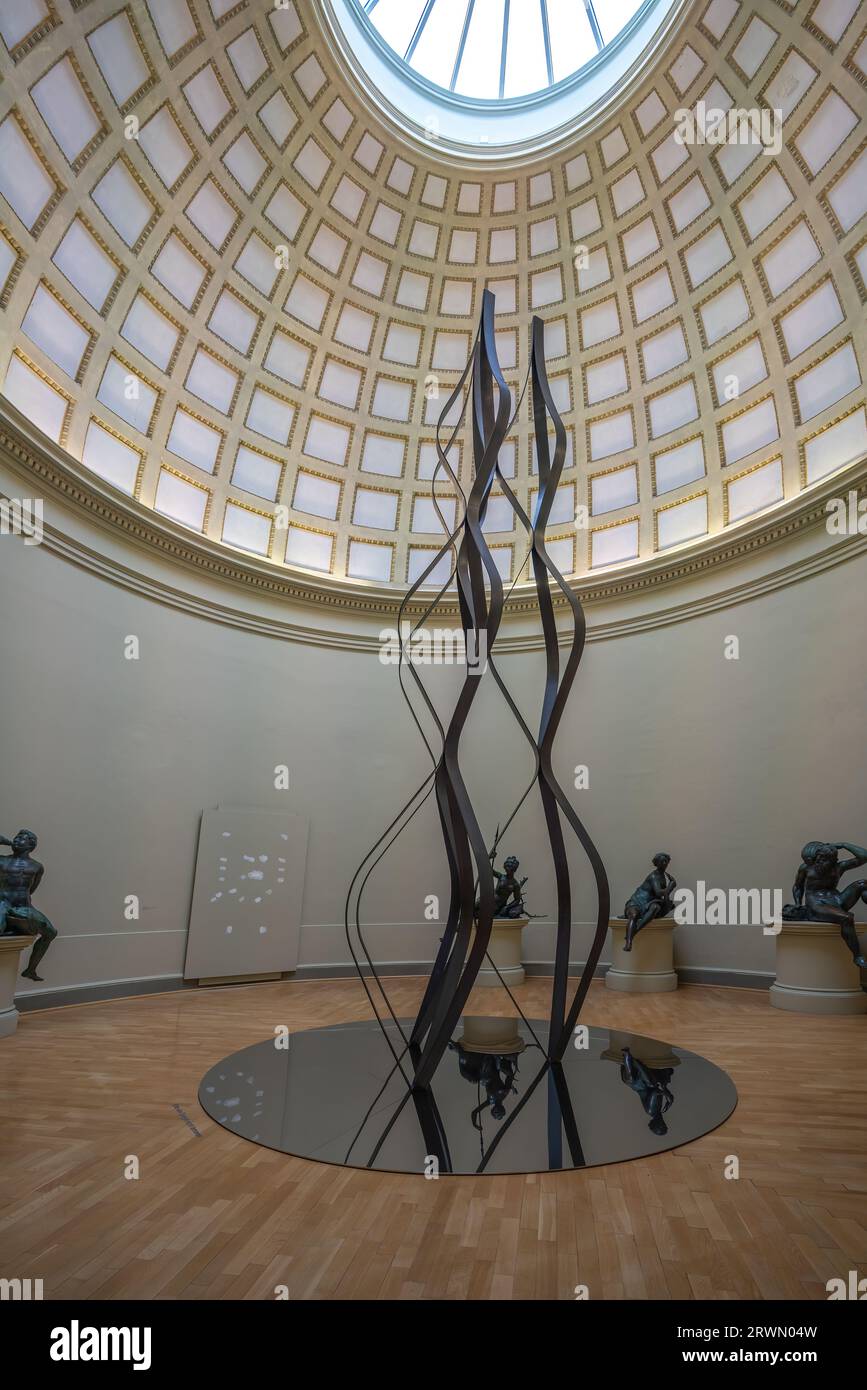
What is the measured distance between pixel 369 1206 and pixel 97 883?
7.68m

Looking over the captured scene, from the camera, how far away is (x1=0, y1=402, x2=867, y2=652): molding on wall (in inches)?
384

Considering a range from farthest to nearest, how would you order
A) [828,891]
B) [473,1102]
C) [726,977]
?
[726,977]
[828,891]
[473,1102]

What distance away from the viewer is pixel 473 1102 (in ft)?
16.7

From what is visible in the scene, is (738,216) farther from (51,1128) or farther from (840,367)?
(51,1128)

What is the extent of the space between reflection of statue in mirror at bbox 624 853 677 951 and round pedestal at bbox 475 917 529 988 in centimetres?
188

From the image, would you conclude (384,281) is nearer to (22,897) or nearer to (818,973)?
(22,897)

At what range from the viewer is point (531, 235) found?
1433 cm

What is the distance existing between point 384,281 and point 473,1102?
14505 millimetres

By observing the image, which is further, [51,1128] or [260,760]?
[260,760]

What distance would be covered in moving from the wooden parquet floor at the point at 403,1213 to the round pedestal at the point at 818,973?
3.39 metres

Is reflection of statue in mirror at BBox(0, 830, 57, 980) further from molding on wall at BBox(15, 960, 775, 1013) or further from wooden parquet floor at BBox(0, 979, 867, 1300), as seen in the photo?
wooden parquet floor at BBox(0, 979, 867, 1300)

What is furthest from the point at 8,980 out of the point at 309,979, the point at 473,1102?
the point at 309,979

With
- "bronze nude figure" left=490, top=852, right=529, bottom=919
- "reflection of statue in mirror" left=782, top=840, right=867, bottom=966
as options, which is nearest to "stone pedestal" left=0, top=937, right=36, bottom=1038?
"bronze nude figure" left=490, top=852, right=529, bottom=919
